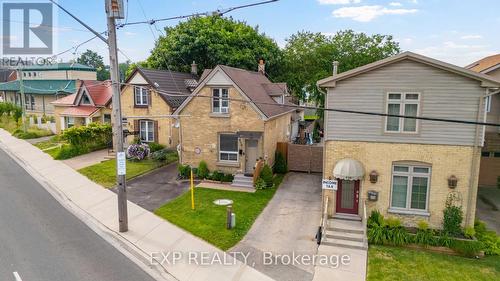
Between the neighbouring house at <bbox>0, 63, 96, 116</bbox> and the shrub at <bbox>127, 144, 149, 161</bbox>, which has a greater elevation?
the neighbouring house at <bbox>0, 63, 96, 116</bbox>

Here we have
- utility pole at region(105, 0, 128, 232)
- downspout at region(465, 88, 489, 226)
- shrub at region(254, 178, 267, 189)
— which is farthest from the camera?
shrub at region(254, 178, 267, 189)

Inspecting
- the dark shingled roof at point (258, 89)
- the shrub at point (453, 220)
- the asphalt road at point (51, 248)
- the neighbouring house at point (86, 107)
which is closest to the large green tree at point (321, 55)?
the dark shingled roof at point (258, 89)

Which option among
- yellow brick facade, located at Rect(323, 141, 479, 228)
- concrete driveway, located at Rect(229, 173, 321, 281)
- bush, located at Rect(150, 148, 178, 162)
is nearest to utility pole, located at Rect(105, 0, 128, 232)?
concrete driveway, located at Rect(229, 173, 321, 281)

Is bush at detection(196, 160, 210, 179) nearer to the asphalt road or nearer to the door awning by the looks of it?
the asphalt road

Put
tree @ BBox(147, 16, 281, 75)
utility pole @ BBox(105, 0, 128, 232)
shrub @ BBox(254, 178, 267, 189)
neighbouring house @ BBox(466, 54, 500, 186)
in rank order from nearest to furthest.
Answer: utility pole @ BBox(105, 0, 128, 232)
shrub @ BBox(254, 178, 267, 189)
neighbouring house @ BBox(466, 54, 500, 186)
tree @ BBox(147, 16, 281, 75)

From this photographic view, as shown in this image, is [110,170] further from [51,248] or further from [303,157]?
[303,157]

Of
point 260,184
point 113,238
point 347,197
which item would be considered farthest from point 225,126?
point 113,238

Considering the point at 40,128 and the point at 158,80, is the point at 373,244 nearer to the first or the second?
the point at 158,80
